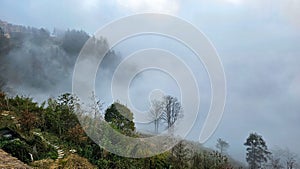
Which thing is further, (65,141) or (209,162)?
(65,141)

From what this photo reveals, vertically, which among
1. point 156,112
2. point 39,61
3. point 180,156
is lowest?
point 180,156

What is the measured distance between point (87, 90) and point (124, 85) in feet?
7.02

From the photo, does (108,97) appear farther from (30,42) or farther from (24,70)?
(30,42)

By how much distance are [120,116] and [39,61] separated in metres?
37.3

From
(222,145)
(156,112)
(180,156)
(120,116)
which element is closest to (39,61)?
(222,145)

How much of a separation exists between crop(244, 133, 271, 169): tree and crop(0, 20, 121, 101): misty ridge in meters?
25.6

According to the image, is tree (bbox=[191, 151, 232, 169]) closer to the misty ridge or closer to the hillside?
the hillside

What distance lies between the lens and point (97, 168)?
8.97 meters

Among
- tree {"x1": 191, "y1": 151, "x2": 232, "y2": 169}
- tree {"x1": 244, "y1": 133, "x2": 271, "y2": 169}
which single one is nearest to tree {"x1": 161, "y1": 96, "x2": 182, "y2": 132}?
tree {"x1": 191, "y1": 151, "x2": 232, "y2": 169}

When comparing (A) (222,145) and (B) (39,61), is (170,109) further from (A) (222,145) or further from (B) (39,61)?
(B) (39,61)

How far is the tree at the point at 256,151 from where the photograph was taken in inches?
1021

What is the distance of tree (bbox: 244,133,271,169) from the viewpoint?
25.9 metres

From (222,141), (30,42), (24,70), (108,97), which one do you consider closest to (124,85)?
(108,97)

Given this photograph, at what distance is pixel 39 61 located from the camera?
46.2 metres
